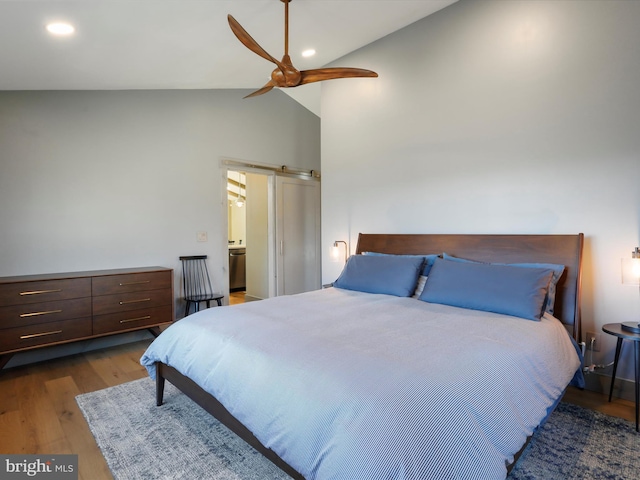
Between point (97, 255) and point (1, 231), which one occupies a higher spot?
point (1, 231)

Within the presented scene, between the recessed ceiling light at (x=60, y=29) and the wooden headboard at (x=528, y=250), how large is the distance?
3117mm

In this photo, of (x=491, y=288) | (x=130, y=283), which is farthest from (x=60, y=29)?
(x=491, y=288)

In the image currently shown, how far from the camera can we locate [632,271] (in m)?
2.28

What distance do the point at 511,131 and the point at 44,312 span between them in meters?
4.29

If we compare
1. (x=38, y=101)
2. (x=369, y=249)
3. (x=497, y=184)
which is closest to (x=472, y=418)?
(x=497, y=184)

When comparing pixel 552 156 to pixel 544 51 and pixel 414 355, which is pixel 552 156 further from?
pixel 414 355

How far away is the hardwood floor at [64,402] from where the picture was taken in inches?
76.9

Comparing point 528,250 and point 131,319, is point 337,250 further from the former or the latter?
point 131,319

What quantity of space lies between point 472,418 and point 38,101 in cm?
428

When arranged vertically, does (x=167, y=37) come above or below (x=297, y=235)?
above

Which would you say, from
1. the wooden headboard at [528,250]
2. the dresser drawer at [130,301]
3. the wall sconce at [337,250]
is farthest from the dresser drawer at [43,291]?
the wooden headboard at [528,250]

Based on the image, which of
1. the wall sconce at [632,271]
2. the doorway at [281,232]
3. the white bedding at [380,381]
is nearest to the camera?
the white bedding at [380,381]

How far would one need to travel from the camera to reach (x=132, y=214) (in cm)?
389

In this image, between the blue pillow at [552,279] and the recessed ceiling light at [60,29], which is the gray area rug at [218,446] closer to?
the blue pillow at [552,279]
